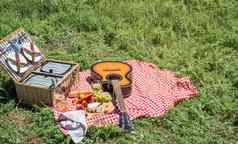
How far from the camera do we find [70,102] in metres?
7.72

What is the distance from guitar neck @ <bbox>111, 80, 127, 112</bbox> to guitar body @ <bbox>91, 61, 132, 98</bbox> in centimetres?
8

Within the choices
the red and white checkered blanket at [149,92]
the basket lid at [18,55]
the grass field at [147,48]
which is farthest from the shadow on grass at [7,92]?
the red and white checkered blanket at [149,92]

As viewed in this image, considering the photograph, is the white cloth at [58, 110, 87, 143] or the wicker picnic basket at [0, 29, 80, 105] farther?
the wicker picnic basket at [0, 29, 80, 105]

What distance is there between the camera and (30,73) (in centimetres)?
782

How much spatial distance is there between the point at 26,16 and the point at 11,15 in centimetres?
31

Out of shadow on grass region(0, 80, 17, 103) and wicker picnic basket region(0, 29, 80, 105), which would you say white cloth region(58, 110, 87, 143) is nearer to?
wicker picnic basket region(0, 29, 80, 105)

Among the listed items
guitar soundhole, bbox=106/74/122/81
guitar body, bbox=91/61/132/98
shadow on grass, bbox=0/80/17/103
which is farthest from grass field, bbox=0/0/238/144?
guitar soundhole, bbox=106/74/122/81

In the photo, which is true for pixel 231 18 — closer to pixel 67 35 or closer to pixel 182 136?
pixel 67 35

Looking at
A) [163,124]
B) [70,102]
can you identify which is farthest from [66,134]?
[163,124]

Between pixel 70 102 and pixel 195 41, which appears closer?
pixel 70 102

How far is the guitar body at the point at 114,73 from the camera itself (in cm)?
790

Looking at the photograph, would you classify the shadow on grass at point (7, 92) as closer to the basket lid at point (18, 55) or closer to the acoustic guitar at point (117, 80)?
the basket lid at point (18, 55)

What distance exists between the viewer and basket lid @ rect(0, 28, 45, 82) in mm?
7590

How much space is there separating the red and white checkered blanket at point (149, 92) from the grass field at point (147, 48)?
5.8 inches
